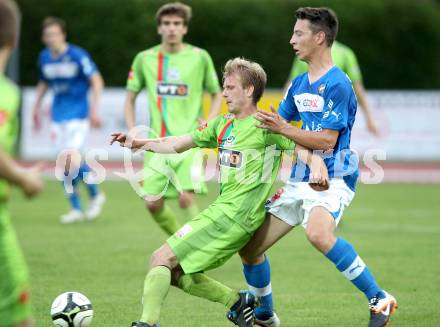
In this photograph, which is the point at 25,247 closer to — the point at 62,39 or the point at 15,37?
the point at 62,39

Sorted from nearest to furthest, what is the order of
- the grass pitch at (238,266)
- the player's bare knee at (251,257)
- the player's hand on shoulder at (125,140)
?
the player's hand on shoulder at (125,140) < the player's bare knee at (251,257) < the grass pitch at (238,266)

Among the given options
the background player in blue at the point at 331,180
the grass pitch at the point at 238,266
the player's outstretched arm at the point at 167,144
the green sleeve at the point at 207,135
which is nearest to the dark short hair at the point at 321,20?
the background player in blue at the point at 331,180

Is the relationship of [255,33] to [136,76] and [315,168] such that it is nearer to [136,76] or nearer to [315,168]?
[136,76]

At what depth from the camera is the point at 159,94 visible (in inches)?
344

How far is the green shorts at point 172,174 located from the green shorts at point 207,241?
8.36 feet

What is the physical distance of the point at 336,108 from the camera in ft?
19.6

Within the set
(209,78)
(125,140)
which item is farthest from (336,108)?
(209,78)

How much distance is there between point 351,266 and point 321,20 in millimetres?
1641

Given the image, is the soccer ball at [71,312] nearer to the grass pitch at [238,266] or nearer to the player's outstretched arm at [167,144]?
the grass pitch at [238,266]

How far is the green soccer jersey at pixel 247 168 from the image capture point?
5.86 meters

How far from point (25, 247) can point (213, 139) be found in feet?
13.9

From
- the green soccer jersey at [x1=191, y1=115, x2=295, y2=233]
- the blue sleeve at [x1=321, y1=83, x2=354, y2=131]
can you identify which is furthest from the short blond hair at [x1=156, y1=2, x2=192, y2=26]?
the blue sleeve at [x1=321, y1=83, x2=354, y2=131]

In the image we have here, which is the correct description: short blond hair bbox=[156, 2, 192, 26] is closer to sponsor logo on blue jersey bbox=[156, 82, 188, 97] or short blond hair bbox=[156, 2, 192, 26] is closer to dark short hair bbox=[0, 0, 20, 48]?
sponsor logo on blue jersey bbox=[156, 82, 188, 97]

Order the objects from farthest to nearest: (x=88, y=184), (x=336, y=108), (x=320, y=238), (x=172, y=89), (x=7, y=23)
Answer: (x=88, y=184) → (x=172, y=89) → (x=336, y=108) → (x=320, y=238) → (x=7, y=23)
